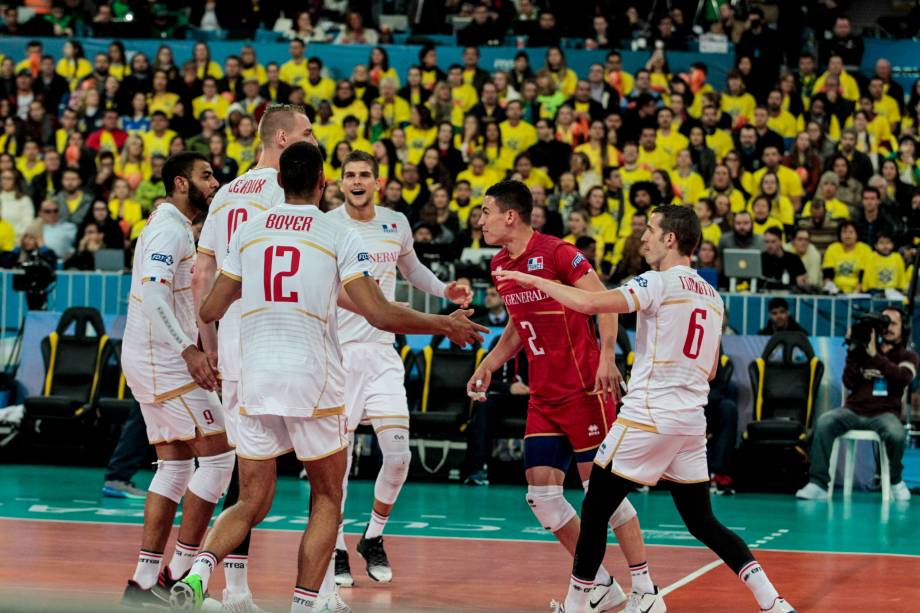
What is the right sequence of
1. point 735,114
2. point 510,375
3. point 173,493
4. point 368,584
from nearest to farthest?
point 173,493, point 368,584, point 510,375, point 735,114

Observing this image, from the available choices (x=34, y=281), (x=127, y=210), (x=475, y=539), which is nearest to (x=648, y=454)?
(x=475, y=539)

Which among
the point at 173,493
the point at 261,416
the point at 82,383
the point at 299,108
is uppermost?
the point at 299,108

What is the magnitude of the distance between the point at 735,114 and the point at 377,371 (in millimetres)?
13709

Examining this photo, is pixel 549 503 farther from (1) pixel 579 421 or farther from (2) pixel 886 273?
(2) pixel 886 273

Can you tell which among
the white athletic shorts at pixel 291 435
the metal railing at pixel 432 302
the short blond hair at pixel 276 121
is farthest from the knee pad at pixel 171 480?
the metal railing at pixel 432 302

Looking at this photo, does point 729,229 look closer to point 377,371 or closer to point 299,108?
point 377,371

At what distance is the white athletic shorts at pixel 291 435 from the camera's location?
279 inches

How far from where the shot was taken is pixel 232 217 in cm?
818

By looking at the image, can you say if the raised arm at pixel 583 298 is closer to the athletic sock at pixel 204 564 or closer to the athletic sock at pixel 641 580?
the athletic sock at pixel 641 580

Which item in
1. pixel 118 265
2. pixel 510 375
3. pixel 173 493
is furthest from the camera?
pixel 118 265

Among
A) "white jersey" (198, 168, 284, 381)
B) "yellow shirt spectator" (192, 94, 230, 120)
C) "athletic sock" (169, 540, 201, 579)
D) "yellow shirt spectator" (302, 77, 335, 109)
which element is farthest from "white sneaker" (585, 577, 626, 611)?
"yellow shirt spectator" (192, 94, 230, 120)

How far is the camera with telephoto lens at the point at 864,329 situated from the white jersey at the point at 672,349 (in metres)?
7.47

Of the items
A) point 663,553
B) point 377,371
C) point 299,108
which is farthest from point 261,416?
point 663,553

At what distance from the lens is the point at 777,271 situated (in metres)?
18.1
